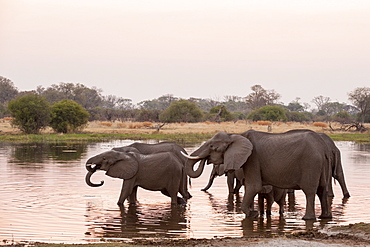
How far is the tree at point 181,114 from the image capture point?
6881 centimetres

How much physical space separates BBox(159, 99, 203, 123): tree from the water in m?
49.7

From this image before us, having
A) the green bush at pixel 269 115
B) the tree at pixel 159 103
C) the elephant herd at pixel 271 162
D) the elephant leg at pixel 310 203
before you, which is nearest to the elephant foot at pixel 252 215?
the elephant herd at pixel 271 162

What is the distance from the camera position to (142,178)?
13328 mm

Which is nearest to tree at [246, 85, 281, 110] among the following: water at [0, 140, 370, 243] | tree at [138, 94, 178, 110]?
tree at [138, 94, 178, 110]

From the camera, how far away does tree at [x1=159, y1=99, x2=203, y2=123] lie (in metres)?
→ 68.8

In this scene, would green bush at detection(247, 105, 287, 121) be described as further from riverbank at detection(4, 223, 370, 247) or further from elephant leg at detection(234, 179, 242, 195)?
riverbank at detection(4, 223, 370, 247)

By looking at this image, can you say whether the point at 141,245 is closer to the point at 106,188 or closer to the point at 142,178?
the point at 142,178

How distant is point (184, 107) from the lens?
69625 millimetres

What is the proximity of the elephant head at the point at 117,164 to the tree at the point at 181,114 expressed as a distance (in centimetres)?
5480

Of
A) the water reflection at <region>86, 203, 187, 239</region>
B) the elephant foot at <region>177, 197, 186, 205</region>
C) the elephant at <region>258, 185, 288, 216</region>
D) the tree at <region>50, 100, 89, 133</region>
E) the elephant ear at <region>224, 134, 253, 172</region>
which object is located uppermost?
the tree at <region>50, 100, 89, 133</region>

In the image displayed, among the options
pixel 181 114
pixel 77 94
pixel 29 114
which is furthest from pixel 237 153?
A: pixel 77 94

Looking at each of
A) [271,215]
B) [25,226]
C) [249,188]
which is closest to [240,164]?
[249,188]

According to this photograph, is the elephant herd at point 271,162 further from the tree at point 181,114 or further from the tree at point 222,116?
the tree at point 222,116

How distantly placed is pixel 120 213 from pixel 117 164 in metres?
1.27
